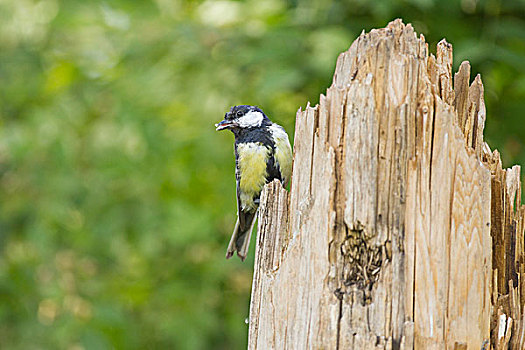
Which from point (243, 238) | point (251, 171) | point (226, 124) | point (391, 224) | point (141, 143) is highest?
point (141, 143)

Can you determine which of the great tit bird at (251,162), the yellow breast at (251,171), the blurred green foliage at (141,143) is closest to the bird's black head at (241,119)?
the great tit bird at (251,162)

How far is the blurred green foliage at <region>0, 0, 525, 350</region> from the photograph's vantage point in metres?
3.89

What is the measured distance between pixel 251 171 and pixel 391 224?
4.46 ft

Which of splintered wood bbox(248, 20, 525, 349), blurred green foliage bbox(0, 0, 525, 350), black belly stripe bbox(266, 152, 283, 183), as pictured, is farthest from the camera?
blurred green foliage bbox(0, 0, 525, 350)

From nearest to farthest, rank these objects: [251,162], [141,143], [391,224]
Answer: [391,224]
[251,162]
[141,143]

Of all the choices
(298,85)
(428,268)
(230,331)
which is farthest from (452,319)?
(230,331)

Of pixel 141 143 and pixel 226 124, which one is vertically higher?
pixel 141 143

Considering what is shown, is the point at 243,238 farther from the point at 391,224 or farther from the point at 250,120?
the point at 391,224

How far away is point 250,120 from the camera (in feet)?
10.2

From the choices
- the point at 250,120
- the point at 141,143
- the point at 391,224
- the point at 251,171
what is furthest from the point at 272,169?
the point at 141,143

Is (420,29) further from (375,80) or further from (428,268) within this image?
(428,268)

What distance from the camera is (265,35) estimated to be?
12.7 feet

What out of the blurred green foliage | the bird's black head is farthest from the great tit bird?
the blurred green foliage

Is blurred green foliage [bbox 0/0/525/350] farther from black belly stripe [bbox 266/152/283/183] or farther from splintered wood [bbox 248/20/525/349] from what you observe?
splintered wood [bbox 248/20/525/349]
